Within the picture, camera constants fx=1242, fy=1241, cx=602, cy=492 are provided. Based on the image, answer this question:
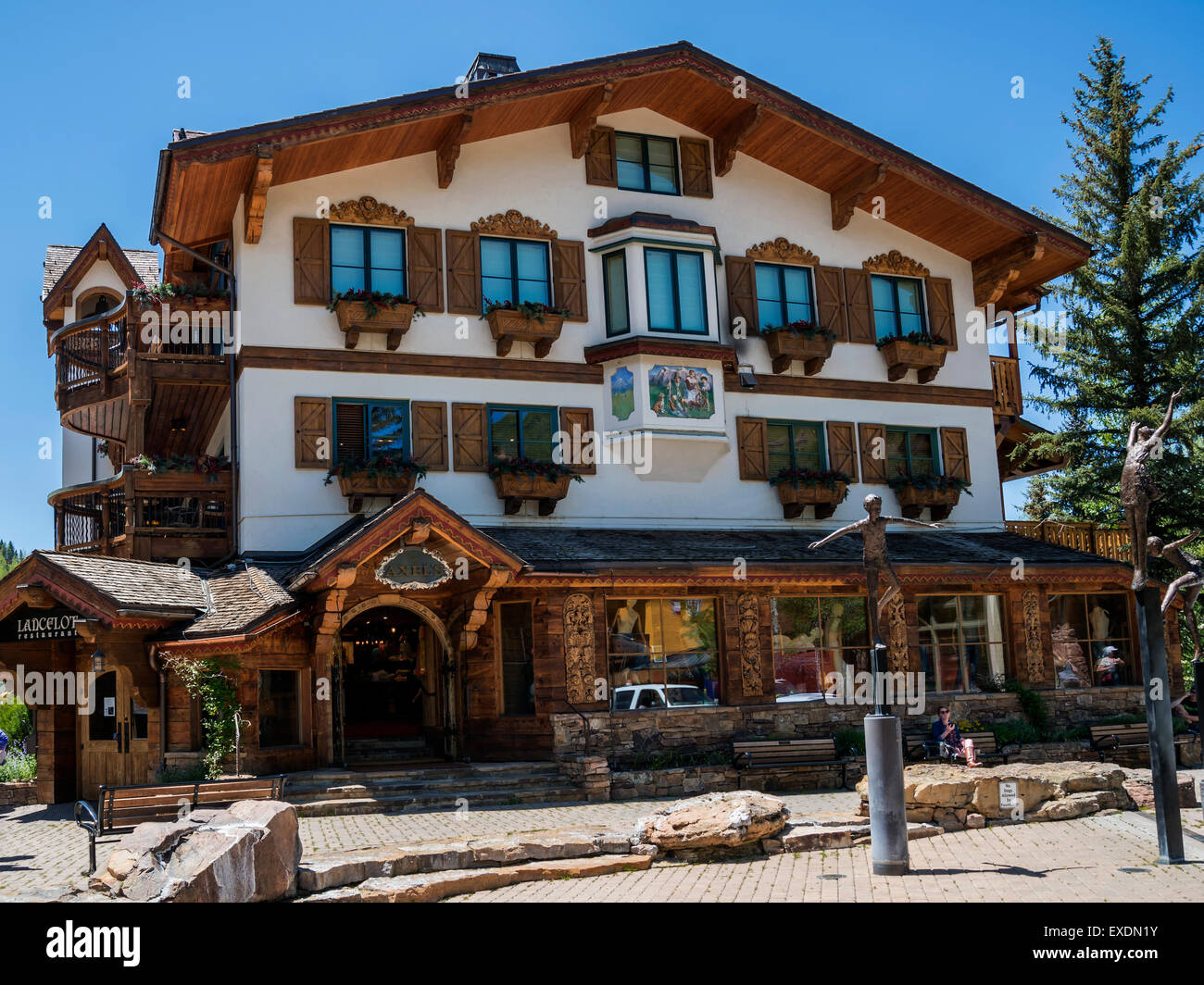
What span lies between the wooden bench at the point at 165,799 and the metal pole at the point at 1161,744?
370 inches

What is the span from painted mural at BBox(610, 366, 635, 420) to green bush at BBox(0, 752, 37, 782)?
39.0 feet

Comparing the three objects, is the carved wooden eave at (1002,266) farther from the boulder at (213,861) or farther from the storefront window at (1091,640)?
the boulder at (213,861)

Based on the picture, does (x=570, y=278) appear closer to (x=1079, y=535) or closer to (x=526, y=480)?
(x=526, y=480)

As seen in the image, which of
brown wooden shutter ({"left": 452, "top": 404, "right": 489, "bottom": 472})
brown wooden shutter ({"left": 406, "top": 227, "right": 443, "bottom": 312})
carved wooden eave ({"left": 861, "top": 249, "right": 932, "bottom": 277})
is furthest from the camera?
carved wooden eave ({"left": 861, "top": 249, "right": 932, "bottom": 277})

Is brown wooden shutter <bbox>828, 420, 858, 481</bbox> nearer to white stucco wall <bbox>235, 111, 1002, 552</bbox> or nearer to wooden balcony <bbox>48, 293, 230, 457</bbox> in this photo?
white stucco wall <bbox>235, 111, 1002, 552</bbox>

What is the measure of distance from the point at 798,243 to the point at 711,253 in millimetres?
2414

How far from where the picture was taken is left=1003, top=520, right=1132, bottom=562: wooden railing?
25.8 meters

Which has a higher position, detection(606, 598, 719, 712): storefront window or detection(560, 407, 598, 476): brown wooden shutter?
detection(560, 407, 598, 476): brown wooden shutter

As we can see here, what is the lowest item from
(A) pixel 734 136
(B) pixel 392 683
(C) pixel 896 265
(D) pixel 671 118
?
(B) pixel 392 683

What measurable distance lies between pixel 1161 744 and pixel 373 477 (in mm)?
12530

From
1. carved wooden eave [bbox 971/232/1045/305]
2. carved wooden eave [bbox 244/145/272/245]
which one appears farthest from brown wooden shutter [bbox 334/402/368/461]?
carved wooden eave [bbox 971/232/1045/305]

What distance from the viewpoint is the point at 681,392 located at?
22.5 meters

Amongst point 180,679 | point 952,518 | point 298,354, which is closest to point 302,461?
point 298,354

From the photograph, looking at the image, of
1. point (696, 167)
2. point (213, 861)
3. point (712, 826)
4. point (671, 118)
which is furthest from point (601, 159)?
point (213, 861)
